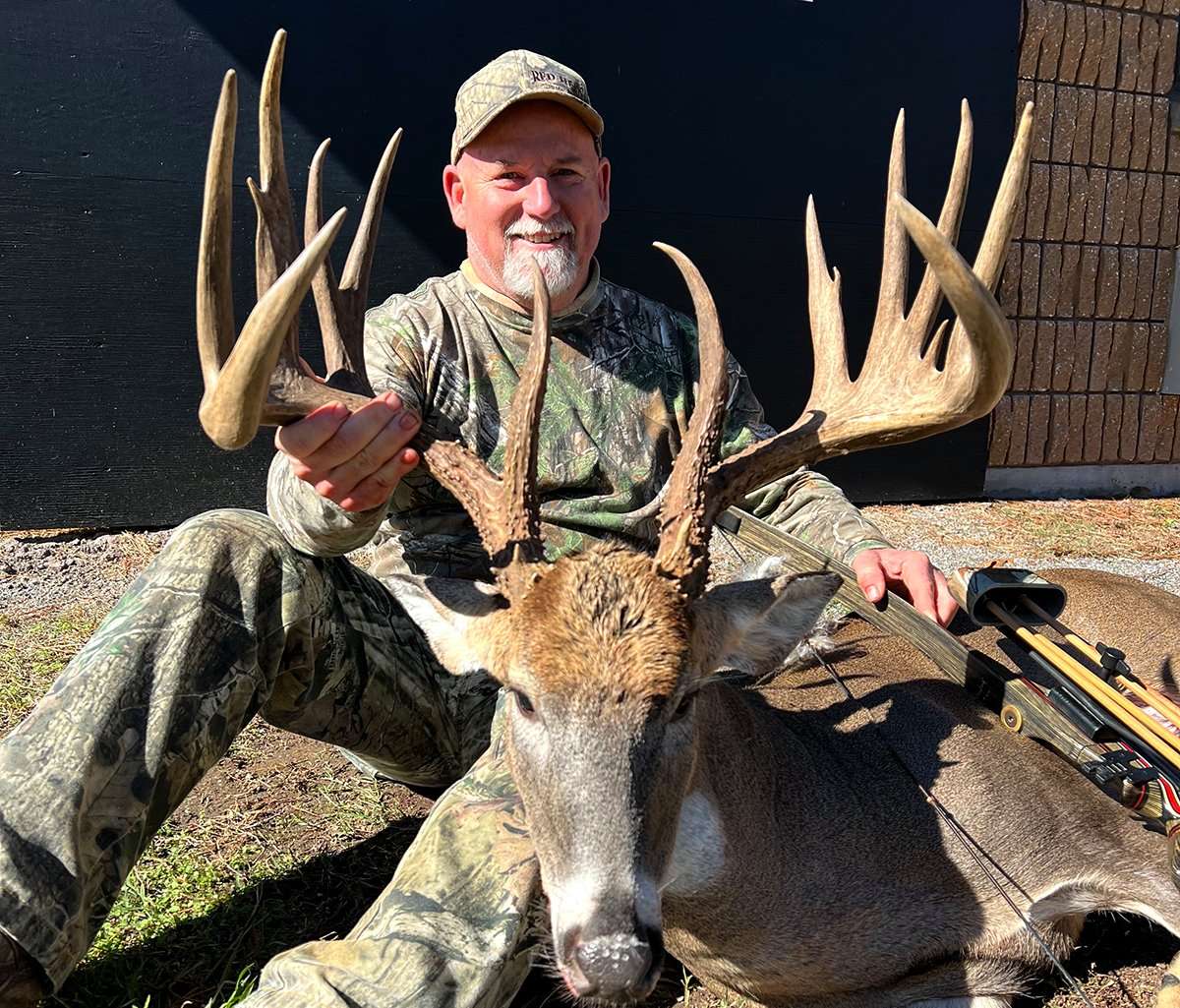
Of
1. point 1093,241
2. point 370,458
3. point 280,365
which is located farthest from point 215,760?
point 1093,241

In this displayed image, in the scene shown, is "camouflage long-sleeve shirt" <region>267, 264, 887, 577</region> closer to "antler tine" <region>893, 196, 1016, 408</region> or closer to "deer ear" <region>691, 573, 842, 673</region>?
"deer ear" <region>691, 573, 842, 673</region>

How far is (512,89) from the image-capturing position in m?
3.91

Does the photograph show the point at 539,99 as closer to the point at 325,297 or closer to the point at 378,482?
the point at 325,297

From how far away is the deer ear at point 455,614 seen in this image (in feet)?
9.21

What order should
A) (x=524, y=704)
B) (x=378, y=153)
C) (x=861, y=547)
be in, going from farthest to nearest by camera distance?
1. (x=378, y=153)
2. (x=861, y=547)
3. (x=524, y=704)

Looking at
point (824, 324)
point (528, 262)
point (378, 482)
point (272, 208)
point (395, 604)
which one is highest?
point (272, 208)

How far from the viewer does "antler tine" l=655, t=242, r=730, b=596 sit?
2684 mm

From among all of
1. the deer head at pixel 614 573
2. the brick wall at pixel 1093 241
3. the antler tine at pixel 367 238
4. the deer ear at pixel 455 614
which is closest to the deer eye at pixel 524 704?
the deer head at pixel 614 573

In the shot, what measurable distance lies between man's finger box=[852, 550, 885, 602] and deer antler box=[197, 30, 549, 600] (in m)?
1.19

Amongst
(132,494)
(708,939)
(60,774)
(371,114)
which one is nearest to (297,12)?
(371,114)

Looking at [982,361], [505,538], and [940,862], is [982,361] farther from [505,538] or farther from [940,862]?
[940,862]

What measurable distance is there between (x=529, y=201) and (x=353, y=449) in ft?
4.97

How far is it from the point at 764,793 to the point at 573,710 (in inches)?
36.0

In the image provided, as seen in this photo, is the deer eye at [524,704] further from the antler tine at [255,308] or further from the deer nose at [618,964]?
the antler tine at [255,308]
